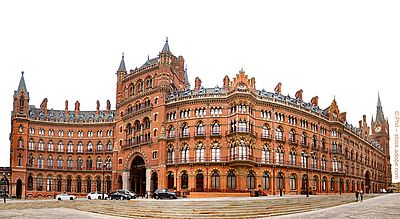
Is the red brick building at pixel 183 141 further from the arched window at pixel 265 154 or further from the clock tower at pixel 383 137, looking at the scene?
the clock tower at pixel 383 137

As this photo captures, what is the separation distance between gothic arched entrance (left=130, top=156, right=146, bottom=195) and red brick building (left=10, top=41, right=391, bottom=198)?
0.23 metres

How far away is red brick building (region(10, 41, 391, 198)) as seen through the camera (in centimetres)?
7769

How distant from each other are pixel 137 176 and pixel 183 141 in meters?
17.7

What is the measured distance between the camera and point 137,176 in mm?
93125

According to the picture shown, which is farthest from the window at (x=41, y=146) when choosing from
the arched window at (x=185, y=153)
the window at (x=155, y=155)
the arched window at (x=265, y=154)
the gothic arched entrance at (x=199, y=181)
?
the arched window at (x=265, y=154)

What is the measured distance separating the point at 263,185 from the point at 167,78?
1013 inches

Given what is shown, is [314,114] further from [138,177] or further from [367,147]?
[367,147]

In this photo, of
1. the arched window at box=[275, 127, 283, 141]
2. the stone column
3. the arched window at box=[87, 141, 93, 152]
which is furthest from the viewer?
the arched window at box=[87, 141, 93, 152]

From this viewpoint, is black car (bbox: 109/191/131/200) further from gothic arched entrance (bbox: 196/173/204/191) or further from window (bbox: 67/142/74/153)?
window (bbox: 67/142/74/153)

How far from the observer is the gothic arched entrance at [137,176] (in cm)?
9131

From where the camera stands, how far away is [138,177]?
305 ft

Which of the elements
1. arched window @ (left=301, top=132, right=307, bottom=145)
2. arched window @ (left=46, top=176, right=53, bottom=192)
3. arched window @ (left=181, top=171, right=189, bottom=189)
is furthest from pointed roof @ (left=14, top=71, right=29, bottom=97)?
arched window @ (left=301, top=132, right=307, bottom=145)

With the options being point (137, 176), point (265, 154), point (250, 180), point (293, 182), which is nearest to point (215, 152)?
point (250, 180)

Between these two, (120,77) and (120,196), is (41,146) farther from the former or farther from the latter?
(120,196)
